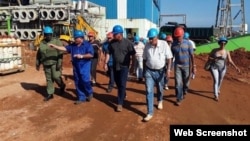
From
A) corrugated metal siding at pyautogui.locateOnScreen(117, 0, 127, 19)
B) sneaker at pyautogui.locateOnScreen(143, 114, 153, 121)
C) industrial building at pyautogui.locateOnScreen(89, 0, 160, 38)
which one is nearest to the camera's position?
sneaker at pyautogui.locateOnScreen(143, 114, 153, 121)

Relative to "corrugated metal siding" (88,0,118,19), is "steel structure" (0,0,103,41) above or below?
below

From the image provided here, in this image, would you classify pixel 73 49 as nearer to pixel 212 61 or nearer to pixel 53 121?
pixel 53 121

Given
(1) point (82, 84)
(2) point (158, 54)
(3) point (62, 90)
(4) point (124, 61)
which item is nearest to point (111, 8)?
(3) point (62, 90)

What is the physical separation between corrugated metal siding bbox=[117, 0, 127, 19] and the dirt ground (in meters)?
27.0

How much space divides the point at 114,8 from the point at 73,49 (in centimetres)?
2976

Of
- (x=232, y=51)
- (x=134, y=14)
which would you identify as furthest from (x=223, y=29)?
(x=232, y=51)

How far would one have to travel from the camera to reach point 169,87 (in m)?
9.73

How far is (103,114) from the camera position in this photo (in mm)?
6918

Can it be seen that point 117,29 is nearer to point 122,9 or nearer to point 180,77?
point 180,77

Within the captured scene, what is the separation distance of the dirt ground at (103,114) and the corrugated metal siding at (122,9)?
2699 centimetres

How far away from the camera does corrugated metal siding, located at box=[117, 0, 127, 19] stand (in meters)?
36.4

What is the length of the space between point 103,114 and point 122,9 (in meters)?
30.6

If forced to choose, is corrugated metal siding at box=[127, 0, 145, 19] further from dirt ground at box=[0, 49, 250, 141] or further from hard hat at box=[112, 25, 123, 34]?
hard hat at box=[112, 25, 123, 34]

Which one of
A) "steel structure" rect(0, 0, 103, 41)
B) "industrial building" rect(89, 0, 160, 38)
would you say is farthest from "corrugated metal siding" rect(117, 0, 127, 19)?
"steel structure" rect(0, 0, 103, 41)
